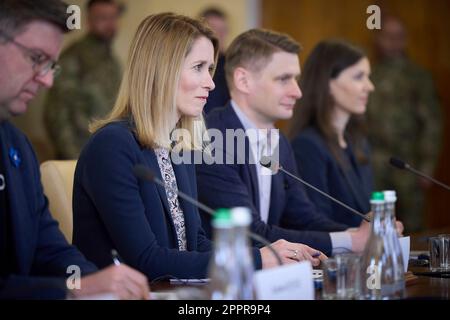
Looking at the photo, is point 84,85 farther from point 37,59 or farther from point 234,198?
point 37,59

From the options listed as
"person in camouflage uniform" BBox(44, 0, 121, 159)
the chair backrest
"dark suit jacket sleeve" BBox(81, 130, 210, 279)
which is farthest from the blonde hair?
"person in camouflage uniform" BBox(44, 0, 121, 159)

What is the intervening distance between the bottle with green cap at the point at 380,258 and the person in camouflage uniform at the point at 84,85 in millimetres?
3495

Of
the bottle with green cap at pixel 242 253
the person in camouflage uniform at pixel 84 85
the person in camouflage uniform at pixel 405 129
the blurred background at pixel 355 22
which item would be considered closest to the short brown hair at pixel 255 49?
the bottle with green cap at pixel 242 253

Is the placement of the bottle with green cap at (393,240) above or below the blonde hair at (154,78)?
below

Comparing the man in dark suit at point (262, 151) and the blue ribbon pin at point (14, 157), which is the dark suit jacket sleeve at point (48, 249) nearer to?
the blue ribbon pin at point (14, 157)

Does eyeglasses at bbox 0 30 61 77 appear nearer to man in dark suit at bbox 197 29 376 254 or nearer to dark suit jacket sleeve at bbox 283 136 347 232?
man in dark suit at bbox 197 29 376 254

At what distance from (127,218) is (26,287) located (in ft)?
1.68

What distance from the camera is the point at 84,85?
559cm

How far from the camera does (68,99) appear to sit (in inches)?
215

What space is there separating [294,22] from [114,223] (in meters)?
4.67

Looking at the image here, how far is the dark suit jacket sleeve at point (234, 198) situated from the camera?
3039 millimetres

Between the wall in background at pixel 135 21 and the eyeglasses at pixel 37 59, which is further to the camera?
the wall in background at pixel 135 21

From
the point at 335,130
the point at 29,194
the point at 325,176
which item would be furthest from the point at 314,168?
the point at 29,194

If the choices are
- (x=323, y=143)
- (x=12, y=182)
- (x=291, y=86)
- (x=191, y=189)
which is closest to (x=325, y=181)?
(x=323, y=143)
